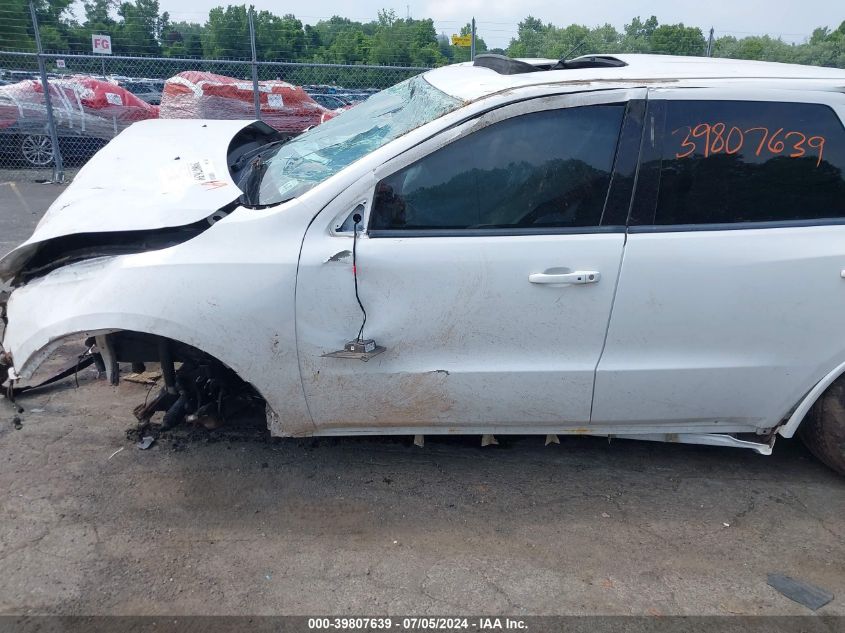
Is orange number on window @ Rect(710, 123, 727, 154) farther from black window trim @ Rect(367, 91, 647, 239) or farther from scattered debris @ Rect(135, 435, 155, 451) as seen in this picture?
scattered debris @ Rect(135, 435, 155, 451)

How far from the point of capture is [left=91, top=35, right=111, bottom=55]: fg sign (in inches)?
410

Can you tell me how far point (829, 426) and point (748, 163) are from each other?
1.29m

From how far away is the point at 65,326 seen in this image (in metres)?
2.83

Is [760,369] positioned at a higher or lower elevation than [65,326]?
lower

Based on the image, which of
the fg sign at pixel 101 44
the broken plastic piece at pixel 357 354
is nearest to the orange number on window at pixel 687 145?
the broken plastic piece at pixel 357 354

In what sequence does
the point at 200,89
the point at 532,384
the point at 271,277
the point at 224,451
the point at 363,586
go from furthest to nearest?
the point at 200,89, the point at 224,451, the point at 532,384, the point at 271,277, the point at 363,586

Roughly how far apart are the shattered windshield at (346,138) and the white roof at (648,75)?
0.46ft

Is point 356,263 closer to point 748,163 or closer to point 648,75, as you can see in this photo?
point 648,75

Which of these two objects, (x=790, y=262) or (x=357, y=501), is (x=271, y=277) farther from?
(x=790, y=262)

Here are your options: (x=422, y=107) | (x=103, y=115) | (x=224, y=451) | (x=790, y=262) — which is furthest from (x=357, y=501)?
(x=103, y=115)

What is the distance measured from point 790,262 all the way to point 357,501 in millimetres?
2126

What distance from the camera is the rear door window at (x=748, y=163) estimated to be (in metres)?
2.93

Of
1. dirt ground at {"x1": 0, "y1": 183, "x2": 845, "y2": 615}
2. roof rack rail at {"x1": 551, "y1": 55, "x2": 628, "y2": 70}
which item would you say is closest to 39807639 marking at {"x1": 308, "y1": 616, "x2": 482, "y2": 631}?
dirt ground at {"x1": 0, "y1": 183, "x2": 845, "y2": 615}

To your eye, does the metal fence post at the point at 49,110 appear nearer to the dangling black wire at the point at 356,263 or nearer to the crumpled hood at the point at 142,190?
the crumpled hood at the point at 142,190
